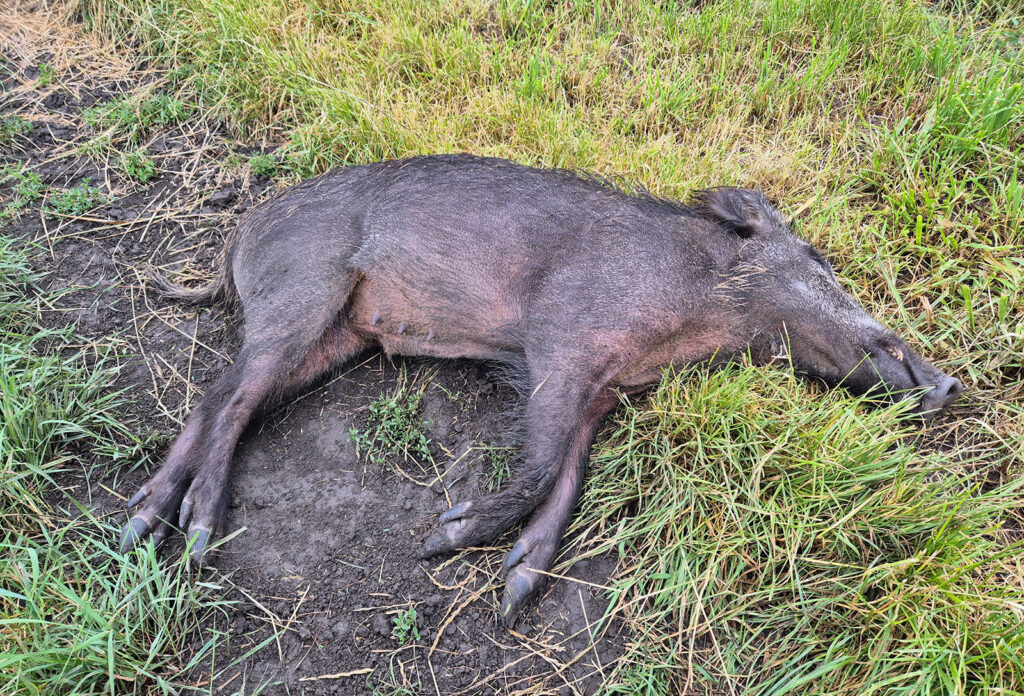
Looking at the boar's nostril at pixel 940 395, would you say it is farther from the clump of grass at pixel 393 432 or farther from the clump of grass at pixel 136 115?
the clump of grass at pixel 136 115

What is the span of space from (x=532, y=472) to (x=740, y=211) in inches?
66.2

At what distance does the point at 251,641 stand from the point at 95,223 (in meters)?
2.69

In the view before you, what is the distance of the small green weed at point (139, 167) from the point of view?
442 cm

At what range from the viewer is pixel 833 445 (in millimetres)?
2943

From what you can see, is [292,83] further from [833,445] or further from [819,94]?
[833,445]

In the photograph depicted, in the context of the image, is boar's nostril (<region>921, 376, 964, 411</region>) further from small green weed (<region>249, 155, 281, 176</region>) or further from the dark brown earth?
small green weed (<region>249, 155, 281, 176</region>)

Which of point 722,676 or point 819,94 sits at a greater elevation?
point 819,94

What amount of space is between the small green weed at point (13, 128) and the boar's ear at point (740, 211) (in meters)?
4.01

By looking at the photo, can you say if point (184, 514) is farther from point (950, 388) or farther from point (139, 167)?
point (950, 388)

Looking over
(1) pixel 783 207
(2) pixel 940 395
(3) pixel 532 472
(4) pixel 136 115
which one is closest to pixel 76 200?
(4) pixel 136 115

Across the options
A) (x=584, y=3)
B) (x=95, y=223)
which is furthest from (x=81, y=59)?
(x=584, y=3)

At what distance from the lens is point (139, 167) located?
446 centimetres

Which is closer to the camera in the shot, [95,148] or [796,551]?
[796,551]

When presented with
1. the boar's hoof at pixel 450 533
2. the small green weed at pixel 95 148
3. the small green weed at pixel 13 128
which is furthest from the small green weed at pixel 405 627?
the small green weed at pixel 13 128
